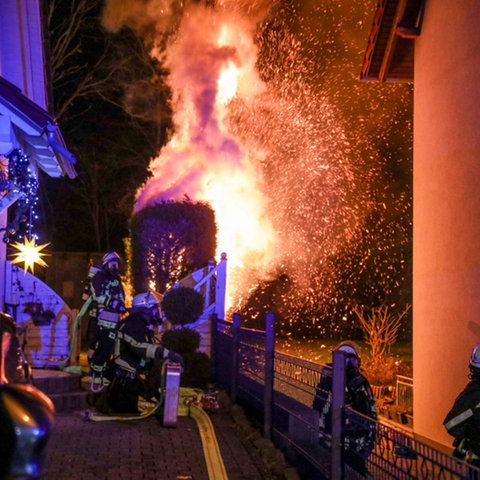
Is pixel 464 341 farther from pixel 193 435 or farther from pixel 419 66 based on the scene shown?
pixel 419 66

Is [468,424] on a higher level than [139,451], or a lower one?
higher

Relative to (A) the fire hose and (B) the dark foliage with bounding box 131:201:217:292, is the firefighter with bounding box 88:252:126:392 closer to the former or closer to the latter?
(A) the fire hose

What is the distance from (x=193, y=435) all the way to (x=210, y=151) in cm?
1058

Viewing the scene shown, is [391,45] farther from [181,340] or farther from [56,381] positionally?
[56,381]

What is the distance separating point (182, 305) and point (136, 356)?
3.69 metres

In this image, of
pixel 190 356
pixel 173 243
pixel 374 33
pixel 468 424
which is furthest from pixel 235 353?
pixel 468 424

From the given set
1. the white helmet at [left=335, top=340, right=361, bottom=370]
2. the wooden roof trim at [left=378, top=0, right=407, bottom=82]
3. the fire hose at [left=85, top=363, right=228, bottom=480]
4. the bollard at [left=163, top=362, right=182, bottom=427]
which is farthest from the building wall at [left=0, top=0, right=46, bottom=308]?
the white helmet at [left=335, top=340, right=361, bottom=370]

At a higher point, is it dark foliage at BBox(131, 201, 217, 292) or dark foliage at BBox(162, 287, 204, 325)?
dark foliage at BBox(131, 201, 217, 292)

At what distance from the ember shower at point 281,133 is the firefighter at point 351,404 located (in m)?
11.0

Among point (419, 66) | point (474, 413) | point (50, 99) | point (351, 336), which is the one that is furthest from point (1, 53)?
point (351, 336)

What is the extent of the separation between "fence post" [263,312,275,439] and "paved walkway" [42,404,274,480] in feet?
1.10

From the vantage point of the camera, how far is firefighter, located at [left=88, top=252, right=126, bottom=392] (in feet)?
31.9

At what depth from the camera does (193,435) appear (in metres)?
8.39

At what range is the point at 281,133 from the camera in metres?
19.2
